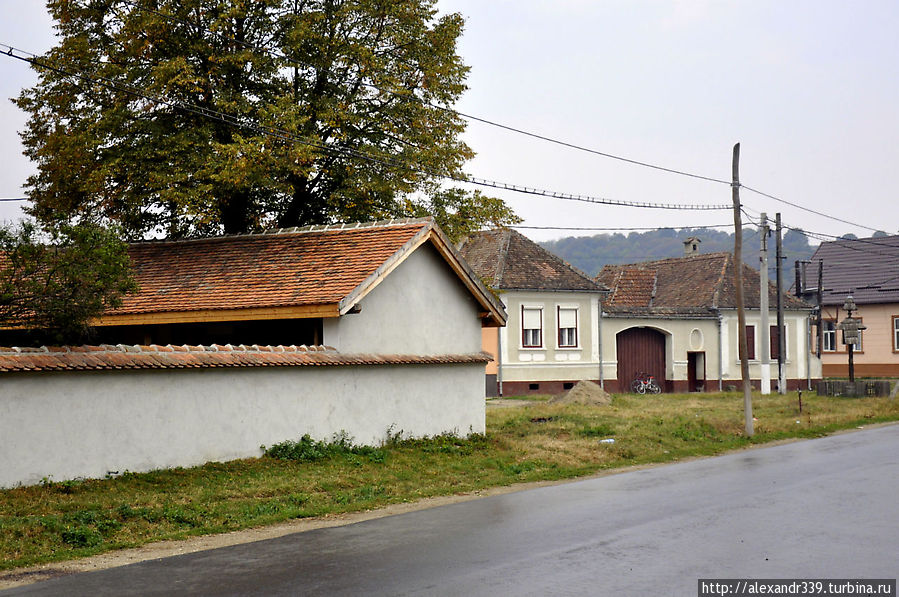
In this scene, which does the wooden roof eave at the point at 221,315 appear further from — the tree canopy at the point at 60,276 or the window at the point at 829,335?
the window at the point at 829,335

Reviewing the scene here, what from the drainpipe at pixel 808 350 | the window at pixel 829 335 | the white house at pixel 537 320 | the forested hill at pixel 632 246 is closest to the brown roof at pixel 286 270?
the white house at pixel 537 320

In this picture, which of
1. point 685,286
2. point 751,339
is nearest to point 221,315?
point 751,339

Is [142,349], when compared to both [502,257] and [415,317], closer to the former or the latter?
[415,317]

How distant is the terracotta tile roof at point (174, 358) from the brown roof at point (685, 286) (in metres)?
30.8

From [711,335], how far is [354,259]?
32171mm

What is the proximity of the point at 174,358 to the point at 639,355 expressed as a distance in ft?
112

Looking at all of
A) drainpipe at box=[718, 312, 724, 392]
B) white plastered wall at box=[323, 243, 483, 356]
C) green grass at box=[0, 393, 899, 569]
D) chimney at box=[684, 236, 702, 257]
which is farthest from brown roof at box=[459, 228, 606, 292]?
white plastered wall at box=[323, 243, 483, 356]

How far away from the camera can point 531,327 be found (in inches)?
1693

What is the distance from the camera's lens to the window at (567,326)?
1722 inches

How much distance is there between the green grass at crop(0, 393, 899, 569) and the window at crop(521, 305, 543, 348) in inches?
555

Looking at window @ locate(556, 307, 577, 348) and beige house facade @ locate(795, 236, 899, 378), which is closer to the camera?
window @ locate(556, 307, 577, 348)

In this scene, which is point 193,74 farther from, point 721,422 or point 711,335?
point 711,335

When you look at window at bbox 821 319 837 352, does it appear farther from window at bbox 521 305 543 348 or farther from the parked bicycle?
window at bbox 521 305 543 348

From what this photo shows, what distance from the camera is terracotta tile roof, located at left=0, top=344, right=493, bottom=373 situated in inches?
532
